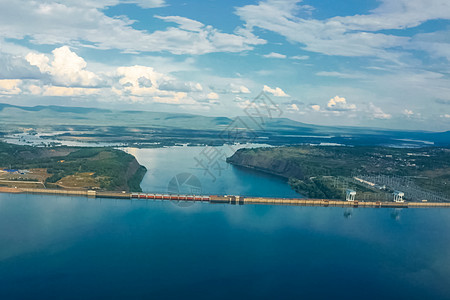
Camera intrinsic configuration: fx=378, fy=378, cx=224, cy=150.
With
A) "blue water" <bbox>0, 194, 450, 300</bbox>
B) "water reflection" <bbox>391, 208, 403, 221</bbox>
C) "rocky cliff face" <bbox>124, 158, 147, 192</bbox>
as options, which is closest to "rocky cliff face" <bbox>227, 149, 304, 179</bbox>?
"water reflection" <bbox>391, 208, 403, 221</bbox>

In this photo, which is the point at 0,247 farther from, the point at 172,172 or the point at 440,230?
the point at 440,230

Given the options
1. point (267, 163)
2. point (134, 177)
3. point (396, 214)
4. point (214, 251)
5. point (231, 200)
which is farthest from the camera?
point (267, 163)

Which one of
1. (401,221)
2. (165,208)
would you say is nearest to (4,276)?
(165,208)

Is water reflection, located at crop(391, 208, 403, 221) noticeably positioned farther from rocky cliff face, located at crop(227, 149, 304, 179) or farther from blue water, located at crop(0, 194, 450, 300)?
rocky cliff face, located at crop(227, 149, 304, 179)

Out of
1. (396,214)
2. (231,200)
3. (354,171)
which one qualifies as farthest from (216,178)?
(396,214)

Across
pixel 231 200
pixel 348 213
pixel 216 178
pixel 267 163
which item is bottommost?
pixel 348 213

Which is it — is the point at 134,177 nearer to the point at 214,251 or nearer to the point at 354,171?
the point at 214,251
